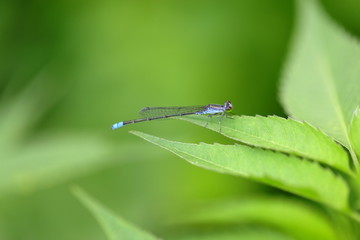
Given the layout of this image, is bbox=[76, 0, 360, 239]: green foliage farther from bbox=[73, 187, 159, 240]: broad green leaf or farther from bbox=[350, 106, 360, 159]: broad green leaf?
bbox=[73, 187, 159, 240]: broad green leaf

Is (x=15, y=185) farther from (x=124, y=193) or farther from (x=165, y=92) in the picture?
(x=165, y=92)

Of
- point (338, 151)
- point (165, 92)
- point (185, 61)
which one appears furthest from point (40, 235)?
point (338, 151)

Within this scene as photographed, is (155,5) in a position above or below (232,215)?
above

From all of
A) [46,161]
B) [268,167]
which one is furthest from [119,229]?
[46,161]

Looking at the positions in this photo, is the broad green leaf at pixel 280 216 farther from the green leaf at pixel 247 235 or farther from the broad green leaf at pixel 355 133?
the broad green leaf at pixel 355 133

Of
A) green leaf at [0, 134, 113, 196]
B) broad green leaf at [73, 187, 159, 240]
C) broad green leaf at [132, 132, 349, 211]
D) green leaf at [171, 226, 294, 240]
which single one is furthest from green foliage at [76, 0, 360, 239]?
green leaf at [0, 134, 113, 196]

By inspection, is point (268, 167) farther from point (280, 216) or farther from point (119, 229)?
point (280, 216)
